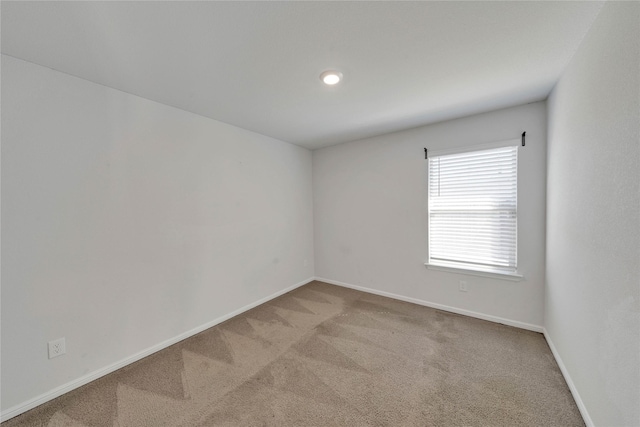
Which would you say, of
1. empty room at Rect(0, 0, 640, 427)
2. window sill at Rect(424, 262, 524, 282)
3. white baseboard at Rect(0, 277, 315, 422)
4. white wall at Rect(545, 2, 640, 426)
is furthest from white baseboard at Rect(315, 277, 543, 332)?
white baseboard at Rect(0, 277, 315, 422)

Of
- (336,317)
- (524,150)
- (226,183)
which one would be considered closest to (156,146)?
(226,183)

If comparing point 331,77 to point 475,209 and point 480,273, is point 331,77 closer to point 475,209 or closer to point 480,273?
point 475,209

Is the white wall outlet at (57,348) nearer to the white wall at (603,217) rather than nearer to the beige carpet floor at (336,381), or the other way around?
the beige carpet floor at (336,381)

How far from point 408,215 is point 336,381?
7.22 feet

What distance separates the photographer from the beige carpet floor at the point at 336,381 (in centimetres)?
156

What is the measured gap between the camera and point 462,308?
2.93 m

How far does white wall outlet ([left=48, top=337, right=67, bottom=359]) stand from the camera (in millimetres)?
1749

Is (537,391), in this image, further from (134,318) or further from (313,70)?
(134,318)

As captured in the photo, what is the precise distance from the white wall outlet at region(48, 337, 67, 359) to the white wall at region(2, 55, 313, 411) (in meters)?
0.03

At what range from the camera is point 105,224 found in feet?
6.56

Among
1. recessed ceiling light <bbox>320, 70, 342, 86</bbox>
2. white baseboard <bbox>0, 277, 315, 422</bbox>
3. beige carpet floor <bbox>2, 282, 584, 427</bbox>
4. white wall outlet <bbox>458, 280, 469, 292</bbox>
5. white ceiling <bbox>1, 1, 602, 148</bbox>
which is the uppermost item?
white ceiling <bbox>1, 1, 602, 148</bbox>

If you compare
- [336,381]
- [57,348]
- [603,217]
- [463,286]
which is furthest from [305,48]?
[463,286]

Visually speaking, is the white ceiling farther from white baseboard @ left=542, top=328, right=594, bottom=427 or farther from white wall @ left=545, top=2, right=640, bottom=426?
white baseboard @ left=542, top=328, right=594, bottom=427

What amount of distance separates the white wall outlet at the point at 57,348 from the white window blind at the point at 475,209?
3653 mm
